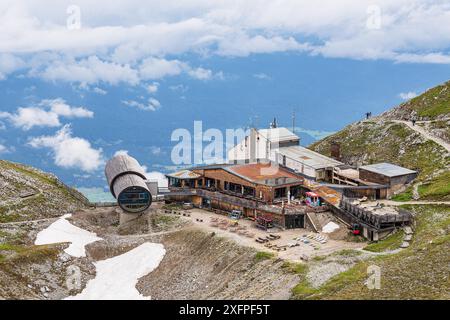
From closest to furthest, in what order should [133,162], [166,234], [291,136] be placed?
[166,234] < [133,162] < [291,136]

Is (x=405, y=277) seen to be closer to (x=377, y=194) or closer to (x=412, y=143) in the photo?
(x=377, y=194)

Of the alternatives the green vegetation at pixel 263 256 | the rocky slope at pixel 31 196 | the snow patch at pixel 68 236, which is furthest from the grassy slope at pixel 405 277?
the rocky slope at pixel 31 196

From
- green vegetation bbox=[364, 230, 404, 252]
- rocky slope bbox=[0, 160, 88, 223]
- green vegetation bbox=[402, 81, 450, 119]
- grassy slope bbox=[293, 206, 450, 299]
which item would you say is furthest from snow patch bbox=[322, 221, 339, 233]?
green vegetation bbox=[402, 81, 450, 119]

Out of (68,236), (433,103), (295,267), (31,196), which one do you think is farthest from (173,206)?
(433,103)

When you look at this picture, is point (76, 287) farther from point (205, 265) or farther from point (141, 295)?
point (205, 265)

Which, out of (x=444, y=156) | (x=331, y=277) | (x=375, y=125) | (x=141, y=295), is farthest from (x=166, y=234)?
(x=375, y=125)

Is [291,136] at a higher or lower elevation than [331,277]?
higher
